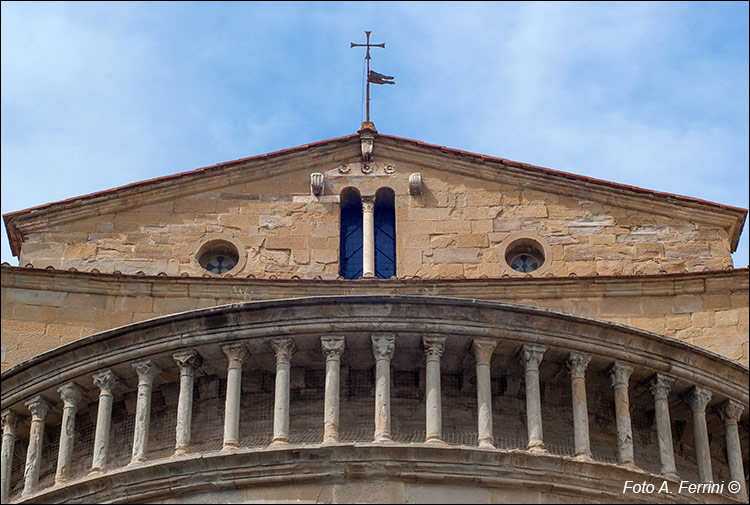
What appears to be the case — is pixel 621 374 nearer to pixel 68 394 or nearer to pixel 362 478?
pixel 362 478

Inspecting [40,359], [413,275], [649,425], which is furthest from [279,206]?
[649,425]

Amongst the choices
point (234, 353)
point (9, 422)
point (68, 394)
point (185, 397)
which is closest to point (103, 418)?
point (68, 394)

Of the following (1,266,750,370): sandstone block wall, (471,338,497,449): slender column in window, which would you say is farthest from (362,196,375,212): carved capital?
(471,338,497,449): slender column in window

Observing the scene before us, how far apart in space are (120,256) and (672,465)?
26.2 feet

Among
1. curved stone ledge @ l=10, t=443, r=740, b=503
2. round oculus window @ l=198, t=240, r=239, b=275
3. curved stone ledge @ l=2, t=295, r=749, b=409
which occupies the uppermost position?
round oculus window @ l=198, t=240, r=239, b=275

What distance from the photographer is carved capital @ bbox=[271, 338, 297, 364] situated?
22.4 metres

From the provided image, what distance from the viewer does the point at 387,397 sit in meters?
22.1

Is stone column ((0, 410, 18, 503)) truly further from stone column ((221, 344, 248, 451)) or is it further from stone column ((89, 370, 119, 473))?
stone column ((221, 344, 248, 451))

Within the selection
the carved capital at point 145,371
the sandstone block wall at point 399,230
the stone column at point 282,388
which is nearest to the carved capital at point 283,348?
the stone column at point 282,388

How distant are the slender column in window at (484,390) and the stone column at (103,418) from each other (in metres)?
4.48

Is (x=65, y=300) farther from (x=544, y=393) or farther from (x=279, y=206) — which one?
(x=544, y=393)

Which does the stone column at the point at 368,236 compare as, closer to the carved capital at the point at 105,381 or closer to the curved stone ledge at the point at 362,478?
the curved stone ledge at the point at 362,478

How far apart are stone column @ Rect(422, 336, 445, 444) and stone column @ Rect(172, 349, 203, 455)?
2823 millimetres

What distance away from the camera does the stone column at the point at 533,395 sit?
21.9 meters
